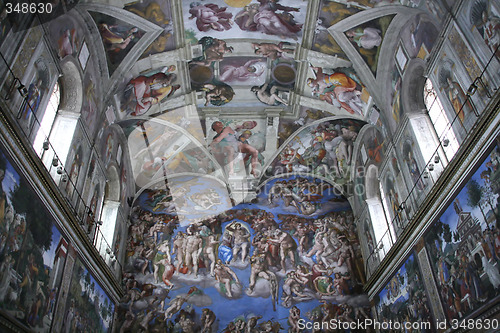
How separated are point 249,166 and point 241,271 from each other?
14.5 ft

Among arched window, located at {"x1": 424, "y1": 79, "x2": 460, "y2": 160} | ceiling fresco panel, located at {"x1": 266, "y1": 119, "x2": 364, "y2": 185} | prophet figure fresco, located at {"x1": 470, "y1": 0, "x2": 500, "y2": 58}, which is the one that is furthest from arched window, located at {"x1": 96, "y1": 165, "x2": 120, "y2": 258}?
prophet figure fresco, located at {"x1": 470, "y1": 0, "x2": 500, "y2": 58}

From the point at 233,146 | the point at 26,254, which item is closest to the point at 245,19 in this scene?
the point at 233,146

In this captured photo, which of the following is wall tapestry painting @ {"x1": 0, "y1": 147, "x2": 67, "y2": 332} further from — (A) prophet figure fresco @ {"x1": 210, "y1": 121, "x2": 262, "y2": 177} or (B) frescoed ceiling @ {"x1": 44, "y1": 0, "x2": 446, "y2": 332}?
(A) prophet figure fresco @ {"x1": 210, "y1": 121, "x2": 262, "y2": 177}

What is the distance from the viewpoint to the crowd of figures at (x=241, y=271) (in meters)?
14.5

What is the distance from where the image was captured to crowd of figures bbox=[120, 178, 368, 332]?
570 inches

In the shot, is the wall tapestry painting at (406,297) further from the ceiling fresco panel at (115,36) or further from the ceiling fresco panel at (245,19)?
the ceiling fresco panel at (115,36)

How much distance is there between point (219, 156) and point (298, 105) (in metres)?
3.96

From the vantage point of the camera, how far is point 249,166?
17672mm

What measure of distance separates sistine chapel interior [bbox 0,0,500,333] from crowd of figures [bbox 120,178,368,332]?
59 millimetres

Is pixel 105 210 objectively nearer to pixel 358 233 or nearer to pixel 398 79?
pixel 358 233

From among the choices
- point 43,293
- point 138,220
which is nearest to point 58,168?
point 43,293

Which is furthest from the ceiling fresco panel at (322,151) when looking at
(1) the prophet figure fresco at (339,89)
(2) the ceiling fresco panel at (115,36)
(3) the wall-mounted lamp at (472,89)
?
(2) the ceiling fresco panel at (115,36)

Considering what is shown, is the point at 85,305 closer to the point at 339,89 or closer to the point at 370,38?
the point at 339,89

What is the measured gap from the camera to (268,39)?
13.9 m
